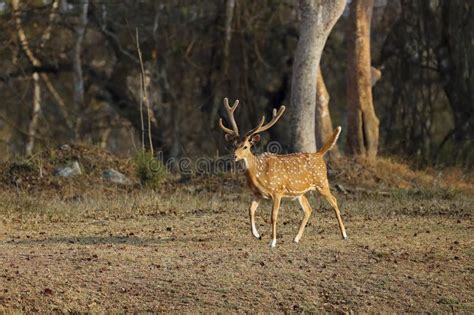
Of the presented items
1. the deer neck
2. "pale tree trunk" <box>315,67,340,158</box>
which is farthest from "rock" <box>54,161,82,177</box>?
the deer neck

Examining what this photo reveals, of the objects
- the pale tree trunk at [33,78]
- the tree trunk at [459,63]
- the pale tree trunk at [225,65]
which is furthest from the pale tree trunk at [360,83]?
the pale tree trunk at [33,78]

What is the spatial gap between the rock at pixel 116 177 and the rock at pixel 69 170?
1.64 ft

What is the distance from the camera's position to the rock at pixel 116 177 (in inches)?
772

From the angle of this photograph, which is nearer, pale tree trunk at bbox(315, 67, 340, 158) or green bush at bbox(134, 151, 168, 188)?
green bush at bbox(134, 151, 168, 188)

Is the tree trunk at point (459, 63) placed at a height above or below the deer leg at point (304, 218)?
above

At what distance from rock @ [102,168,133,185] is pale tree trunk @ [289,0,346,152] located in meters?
3.55

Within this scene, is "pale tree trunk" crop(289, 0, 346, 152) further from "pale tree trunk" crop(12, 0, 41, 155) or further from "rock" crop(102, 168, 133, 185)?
"pale tree trunk" crop(12, 0, 41, 155)

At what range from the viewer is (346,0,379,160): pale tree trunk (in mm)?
23000

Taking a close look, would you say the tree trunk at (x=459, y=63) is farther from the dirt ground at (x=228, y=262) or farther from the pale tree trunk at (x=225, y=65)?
the dirt ground at (x=228, y=262)

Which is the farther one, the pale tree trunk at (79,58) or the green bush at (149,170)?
the pale tree trunk at (79,58)

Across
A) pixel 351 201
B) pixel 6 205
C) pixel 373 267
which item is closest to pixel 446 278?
pixel 373 267

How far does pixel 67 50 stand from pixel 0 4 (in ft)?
8.73

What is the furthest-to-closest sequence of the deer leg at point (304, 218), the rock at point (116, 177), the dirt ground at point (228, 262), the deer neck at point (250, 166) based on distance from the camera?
the rock at point (116, 177), the deer leg at point (304, 218), the deer neck at point (250, 166), the dirt ground at point (228, 262)

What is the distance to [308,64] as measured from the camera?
2091 centimetres
